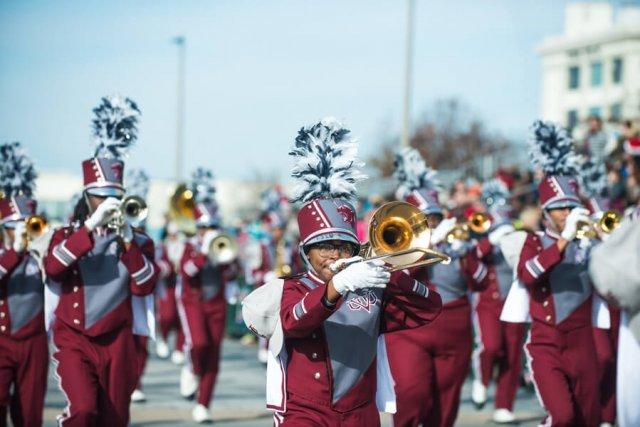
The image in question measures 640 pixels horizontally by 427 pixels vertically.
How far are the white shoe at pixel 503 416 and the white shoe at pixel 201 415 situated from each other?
2.85m

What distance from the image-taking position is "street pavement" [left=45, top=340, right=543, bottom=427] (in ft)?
39.7

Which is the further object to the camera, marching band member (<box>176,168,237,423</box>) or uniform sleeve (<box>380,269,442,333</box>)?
marching band member (<box>176,168,237,423</box>)

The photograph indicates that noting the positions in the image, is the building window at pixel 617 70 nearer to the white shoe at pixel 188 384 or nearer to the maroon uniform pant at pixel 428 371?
the white shoe at pixel 188 384

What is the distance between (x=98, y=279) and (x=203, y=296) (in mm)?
5003

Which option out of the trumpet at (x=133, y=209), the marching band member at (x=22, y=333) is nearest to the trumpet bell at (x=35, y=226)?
the marching band member at (x=22, y=333)

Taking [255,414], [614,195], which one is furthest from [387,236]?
[614,195]

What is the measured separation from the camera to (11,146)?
34.2 feet

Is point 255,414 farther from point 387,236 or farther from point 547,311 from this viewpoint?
point 387,236

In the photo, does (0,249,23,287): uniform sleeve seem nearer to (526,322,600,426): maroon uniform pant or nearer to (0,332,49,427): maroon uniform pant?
(0,332,49,427): maroon uniform pant

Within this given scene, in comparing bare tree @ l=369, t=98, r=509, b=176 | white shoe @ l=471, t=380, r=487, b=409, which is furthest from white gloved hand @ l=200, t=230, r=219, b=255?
bare tree @ l=369, t=98, r=509, b=176

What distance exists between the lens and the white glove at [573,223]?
28.7 ft

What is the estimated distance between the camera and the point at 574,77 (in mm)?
64500

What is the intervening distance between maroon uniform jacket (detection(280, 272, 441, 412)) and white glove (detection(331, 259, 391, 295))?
395 millimetres

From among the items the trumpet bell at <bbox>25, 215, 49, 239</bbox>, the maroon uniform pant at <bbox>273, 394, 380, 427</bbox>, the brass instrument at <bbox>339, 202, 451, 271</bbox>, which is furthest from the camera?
the trumpet bell at <bbox>25, 215, 49, 239</bbox>
